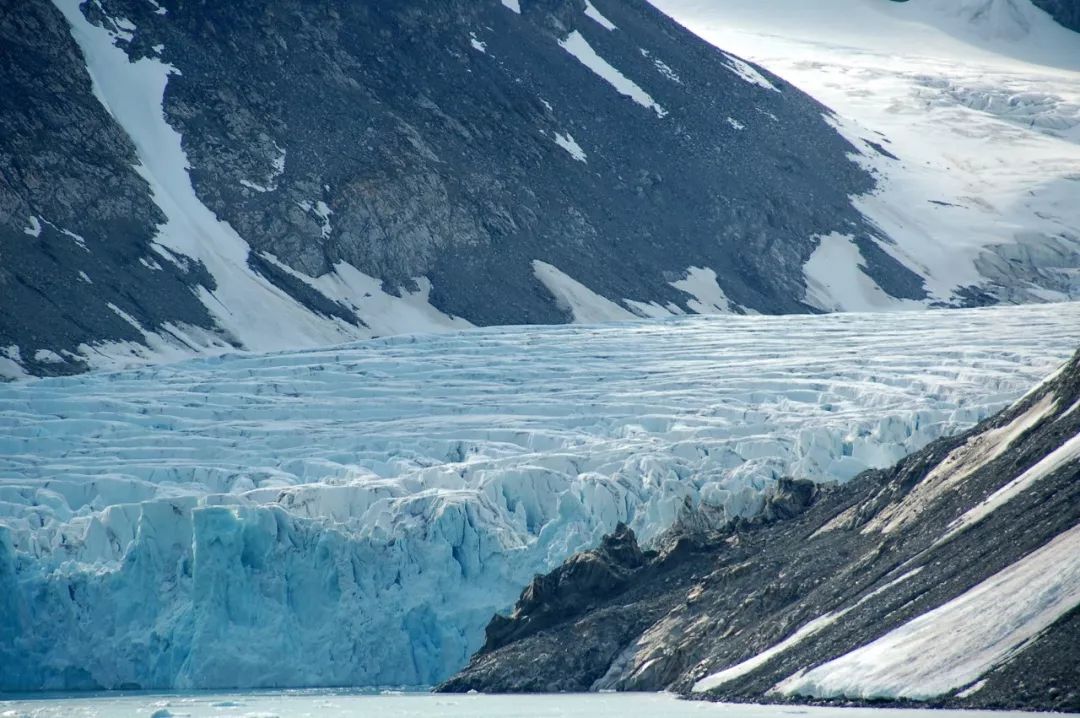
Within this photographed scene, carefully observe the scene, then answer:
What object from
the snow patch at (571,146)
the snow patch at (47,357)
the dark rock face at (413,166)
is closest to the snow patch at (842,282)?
the dark rock face at (413,166)

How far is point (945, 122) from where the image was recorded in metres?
92.5

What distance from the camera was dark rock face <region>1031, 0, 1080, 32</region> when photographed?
4798 inches

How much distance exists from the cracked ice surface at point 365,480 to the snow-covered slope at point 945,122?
30.2 metres

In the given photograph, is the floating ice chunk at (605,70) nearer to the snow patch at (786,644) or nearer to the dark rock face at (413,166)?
the dark rock face at (413,166)

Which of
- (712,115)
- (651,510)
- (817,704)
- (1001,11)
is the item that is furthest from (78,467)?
(1001,11)

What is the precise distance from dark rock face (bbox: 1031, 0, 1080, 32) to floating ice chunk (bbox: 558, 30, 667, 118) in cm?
6063

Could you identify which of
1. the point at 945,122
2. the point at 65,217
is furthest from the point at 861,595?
the point at 945,122

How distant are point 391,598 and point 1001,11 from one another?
4254 inches

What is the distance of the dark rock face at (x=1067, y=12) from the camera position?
122 metres

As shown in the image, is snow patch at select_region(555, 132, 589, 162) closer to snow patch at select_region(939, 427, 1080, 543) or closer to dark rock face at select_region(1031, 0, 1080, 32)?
snow patch at select_region(939, 427, 1080, 543)

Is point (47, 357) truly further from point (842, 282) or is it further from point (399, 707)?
point (842, 282)

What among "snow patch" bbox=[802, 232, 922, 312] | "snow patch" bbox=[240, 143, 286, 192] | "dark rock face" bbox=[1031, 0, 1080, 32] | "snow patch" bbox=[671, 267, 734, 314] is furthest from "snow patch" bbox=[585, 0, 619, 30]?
"dark rock face" bbox=[1031, 0, 1080, 32]

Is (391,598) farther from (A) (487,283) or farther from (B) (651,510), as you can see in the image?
(A) (487,283)

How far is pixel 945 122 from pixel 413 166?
139 ft
